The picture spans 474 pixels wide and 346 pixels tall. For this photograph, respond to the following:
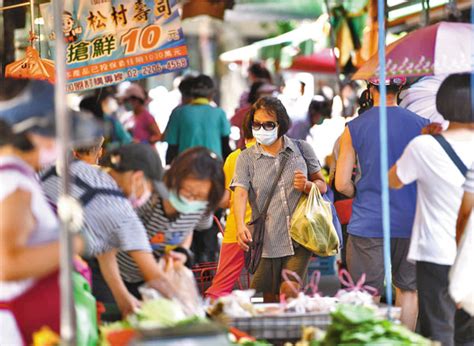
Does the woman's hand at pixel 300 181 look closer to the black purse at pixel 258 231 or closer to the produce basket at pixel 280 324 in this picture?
the black purse at pixel 258 231

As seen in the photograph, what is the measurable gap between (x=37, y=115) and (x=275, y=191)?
3025 mm

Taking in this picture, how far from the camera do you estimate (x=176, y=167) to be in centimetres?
461

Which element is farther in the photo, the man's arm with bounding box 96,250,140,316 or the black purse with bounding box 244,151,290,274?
the black purse with bounding box 244,151,290,274

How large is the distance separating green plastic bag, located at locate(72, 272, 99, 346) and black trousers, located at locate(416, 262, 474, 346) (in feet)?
6.77

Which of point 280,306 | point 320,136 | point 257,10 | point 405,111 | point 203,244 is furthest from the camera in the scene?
point 257,10

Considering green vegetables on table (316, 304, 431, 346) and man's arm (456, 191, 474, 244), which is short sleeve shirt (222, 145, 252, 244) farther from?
green vegetables on table (316, 304, 431, 346)

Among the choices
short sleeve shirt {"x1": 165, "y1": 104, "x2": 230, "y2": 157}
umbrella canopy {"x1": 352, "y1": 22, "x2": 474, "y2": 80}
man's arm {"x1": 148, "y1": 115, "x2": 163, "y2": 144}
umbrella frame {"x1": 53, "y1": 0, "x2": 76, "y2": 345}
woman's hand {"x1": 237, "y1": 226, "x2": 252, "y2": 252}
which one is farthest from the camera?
man's arm {"x1": 148, "y1": 115, "x2": 163, "y2": 144}

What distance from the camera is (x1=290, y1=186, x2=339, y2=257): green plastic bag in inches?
259

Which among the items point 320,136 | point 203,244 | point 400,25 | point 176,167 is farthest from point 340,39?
point 176,167

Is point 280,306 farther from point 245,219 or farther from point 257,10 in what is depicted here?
point 257,10

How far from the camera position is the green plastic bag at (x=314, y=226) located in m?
6.57

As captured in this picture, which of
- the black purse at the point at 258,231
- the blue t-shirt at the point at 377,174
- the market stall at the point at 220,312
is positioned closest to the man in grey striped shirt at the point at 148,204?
the market stall at the point at 220,312

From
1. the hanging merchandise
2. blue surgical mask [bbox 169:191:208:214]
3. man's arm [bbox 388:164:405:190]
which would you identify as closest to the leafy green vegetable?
blue surgical mask [bbox 169:191:208:214]

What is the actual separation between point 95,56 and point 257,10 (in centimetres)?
1165
